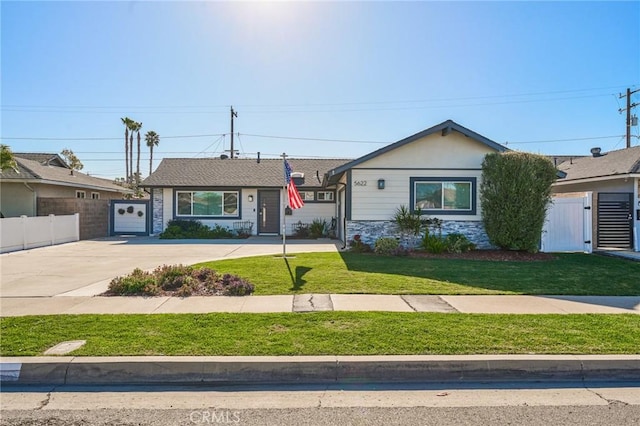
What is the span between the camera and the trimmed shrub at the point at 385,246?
512 inches

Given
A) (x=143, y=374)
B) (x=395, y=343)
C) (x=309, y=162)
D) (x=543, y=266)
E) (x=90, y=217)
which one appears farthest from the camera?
(x=309, y=162)

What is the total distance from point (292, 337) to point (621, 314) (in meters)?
5.09

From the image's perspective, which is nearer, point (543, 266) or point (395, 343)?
point (395, 343)

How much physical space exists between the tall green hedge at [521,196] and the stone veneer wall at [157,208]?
1559 cm

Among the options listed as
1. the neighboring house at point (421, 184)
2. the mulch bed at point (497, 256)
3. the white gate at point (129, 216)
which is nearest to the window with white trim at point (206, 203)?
the white gate at point (129, 216)

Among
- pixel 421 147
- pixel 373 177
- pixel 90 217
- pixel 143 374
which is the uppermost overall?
pixel 421 147

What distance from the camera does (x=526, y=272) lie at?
9930 mm

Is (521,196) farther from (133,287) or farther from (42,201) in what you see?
(42,201)

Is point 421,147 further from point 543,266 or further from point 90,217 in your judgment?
point 90,217

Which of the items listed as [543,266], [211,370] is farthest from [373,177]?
[211,370]

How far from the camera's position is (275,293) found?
7523mm

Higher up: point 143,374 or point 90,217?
point 90,217

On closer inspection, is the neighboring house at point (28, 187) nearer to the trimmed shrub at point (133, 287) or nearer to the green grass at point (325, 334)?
the trimmed shrub at point (133, 287)

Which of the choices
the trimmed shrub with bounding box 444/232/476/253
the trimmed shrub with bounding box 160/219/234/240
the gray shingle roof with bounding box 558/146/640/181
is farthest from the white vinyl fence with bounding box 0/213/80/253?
the gray shingle roof with bounding box 558/146/640/181
